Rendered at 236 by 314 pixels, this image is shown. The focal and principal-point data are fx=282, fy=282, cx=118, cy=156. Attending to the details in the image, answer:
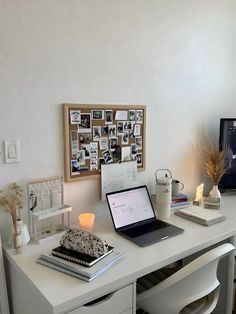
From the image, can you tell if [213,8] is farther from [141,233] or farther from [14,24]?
[141,233]

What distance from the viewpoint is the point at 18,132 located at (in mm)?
1441

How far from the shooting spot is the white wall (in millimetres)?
1422

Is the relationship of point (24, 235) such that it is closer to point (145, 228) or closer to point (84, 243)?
point (84, 243)

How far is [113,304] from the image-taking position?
1142 mm

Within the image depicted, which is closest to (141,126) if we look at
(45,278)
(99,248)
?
(99,248)

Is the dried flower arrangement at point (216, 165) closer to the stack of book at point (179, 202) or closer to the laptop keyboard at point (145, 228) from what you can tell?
the stack of book at point (179, 202)

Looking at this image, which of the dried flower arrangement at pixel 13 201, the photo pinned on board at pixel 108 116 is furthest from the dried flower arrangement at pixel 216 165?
the dried flower arrangement at pixel 13 201

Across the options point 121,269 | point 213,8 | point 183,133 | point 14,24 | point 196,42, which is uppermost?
point 213,8

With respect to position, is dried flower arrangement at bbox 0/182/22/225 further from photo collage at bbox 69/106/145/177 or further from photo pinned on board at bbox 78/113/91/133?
photo pinned on board at bbox 78/113/91/133

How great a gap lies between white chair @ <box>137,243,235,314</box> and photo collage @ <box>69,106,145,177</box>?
0.76 meters

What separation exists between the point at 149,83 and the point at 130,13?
1.46 ft

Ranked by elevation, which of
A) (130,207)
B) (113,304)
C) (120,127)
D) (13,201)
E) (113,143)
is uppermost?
(120,127)

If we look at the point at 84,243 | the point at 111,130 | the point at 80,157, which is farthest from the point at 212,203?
the point at 84,243

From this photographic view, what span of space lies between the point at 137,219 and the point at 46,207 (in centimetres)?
52
